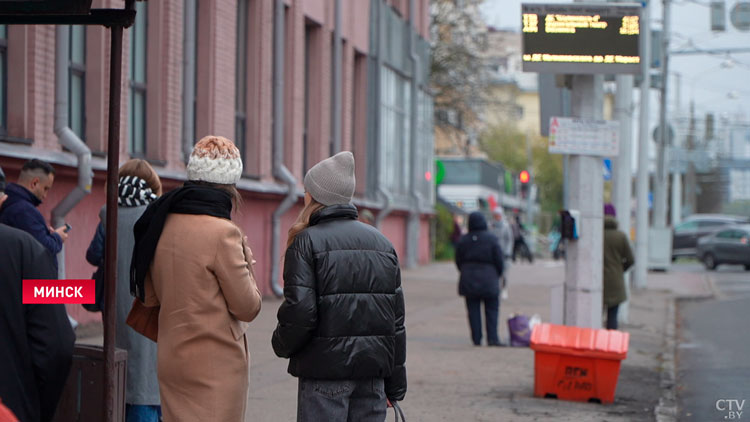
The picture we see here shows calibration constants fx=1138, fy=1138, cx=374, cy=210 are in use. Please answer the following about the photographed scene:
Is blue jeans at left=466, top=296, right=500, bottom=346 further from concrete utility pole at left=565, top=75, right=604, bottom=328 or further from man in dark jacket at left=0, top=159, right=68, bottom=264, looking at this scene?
man in dark jacket at left=0, top=159, right=68, bottom=264

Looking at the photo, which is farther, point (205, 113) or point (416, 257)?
point (416, 257)

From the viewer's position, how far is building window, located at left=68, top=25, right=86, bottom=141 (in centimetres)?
1334

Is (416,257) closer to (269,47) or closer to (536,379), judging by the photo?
(269,47)

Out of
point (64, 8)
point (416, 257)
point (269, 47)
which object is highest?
point (269, 47)

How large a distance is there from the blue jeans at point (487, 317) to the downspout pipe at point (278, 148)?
20.6ft

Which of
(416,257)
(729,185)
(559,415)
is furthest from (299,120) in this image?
(729,185)

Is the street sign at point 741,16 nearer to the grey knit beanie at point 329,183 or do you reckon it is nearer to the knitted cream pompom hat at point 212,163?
the grey knit beanie at point 329,183

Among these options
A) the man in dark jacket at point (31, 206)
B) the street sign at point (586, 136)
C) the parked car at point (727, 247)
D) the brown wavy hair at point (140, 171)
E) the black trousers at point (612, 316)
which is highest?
the street sign at point (586, 136)

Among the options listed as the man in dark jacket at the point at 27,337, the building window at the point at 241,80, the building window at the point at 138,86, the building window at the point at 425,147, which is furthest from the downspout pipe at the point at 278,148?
the man in dark jacket at the point at 27,337

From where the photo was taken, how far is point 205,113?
1661 cm

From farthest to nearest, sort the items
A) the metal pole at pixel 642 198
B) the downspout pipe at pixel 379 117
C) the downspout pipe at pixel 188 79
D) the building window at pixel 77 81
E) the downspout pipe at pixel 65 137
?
the downspout pipe at pixel 379 117 < the metal pole at pixel 642 198 < the downspout pipe at pixel 188 79 < the building window at pixel 77 81 < the downspout pipe at pixel 65 137

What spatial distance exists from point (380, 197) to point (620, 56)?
52.0 feet

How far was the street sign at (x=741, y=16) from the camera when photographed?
29.0m

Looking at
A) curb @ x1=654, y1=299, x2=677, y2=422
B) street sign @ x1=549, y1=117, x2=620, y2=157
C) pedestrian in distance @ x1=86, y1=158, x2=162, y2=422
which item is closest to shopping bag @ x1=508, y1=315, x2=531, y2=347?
curb @ x1=654, y1=299, x2=677, y2=422
